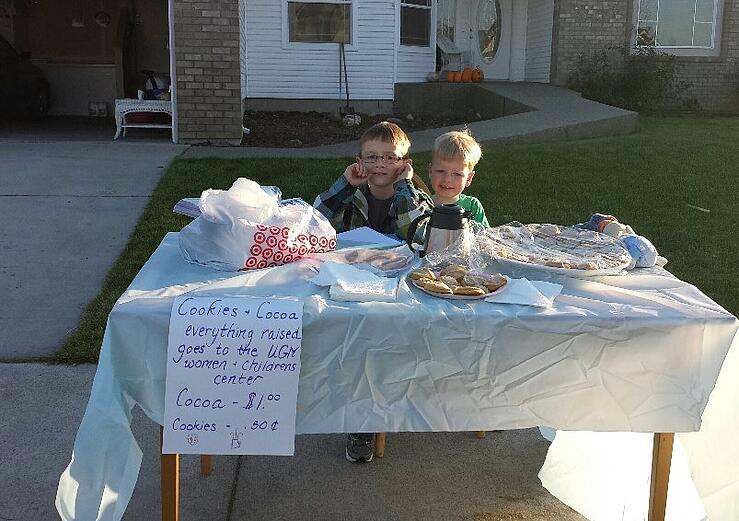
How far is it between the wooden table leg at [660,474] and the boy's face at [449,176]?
1186 millimetres

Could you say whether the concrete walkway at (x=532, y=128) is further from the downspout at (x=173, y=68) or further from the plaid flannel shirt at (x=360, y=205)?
the plaid flannel shirt at (x=360, y=205)

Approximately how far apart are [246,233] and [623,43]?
46.8 ft

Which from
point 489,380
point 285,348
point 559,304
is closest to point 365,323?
point 285,348

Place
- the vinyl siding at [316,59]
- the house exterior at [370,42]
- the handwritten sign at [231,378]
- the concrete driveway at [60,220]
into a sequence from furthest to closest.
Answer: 1. the house exterior at [370,42]
2. the vinyl siding at [316,59]
3. the concrete driveway at [60,220]
4. the handwritten sign at [231,378]

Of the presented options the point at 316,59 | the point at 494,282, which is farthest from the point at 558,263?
the point at 316,59

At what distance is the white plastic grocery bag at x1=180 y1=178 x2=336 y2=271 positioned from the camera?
7.51 ft

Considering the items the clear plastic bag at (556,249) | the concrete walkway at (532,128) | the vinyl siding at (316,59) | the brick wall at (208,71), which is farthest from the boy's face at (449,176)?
the vinyl siding at (316,59)

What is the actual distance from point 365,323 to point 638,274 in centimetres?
98

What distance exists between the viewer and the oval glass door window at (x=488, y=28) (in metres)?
15.8

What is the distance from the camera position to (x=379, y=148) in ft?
9.89

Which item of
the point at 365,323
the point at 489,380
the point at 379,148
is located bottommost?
the point at 489,380

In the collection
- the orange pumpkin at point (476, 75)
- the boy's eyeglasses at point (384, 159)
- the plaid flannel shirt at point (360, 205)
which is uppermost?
the orange pumpkin at point (476, 75)

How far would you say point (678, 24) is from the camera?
1552 cm

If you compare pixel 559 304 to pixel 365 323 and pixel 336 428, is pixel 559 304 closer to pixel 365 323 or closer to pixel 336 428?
pixel 365 323
